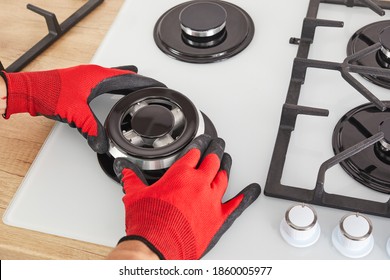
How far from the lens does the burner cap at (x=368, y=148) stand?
723 mm

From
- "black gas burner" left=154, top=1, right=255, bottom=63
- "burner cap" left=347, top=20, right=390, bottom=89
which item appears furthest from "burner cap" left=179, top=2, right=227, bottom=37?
"burner cap" left=347, top=20, right=390, bottom=89

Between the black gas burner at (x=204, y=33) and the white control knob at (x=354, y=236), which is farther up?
the black gas burner at (x=204, y=33)

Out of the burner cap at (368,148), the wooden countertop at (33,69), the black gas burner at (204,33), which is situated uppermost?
the black gas burner at (204,33)

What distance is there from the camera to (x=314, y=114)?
766mm

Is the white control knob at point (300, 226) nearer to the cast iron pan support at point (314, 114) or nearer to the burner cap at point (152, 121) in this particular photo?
the cast iron pan support at point (314, 114)

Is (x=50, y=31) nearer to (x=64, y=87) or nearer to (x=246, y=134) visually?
(x=64, y=87)

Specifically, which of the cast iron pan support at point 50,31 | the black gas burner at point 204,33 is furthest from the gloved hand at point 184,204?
the cast iron pan support at point 50,31

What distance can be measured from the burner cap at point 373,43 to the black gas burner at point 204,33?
0.63 feet

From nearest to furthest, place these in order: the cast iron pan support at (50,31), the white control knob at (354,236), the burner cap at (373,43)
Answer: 1. the white control knob at (354,236)
2. the burner cap at (373,43)
3. the cast iron pan support at (50,31)

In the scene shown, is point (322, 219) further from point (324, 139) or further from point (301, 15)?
point (301, 15)

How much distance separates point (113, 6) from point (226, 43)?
28 centimetres

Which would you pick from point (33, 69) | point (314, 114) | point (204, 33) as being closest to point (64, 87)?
point (33, 69)

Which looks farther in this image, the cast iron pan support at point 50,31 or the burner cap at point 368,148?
the cast iron pan support at point 50,31

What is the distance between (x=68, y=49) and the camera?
0.98 m
